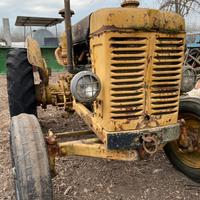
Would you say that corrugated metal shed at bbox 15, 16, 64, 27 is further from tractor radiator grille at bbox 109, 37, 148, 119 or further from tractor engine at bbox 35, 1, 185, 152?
tractor radiator grille at bbox 109, 37, 148, 119

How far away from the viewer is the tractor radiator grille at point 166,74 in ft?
8.09

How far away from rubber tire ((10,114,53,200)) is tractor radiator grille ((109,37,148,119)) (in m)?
0.62

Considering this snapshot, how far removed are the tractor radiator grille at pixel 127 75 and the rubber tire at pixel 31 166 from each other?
0.62 metres

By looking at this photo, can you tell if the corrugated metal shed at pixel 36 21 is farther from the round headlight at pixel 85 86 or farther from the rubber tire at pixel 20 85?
the round headlight at pixel 85 86

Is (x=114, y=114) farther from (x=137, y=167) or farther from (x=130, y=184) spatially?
(x=137, y=167)

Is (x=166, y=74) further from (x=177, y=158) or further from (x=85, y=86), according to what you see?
(x=177, y=158)

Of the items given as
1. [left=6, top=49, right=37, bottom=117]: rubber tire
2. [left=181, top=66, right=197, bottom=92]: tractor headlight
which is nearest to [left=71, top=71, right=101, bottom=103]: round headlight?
[left=181, top=66, right=197, bottom=92]: tractor headlight

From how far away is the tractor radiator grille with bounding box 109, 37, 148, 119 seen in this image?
2344 mm

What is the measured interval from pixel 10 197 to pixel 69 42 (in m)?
1.68

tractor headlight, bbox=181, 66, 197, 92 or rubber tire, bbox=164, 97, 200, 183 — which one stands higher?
tractor headlight, bbox=181, 66, 197, 92

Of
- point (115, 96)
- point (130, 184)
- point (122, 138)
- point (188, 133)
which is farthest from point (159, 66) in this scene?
point (130, 184)

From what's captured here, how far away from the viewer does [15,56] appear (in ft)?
13.2

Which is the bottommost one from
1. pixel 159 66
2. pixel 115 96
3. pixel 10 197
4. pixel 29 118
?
pixel 10 197

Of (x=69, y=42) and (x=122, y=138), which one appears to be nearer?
(x=122, y=138)
